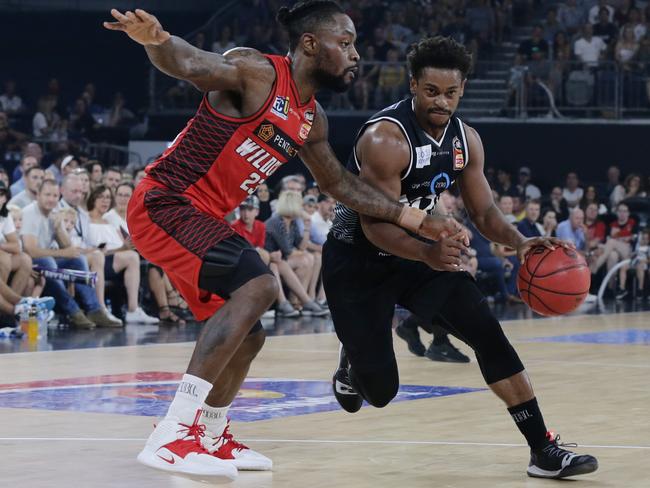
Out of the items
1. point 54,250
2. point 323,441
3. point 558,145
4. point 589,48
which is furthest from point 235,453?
point 589,48

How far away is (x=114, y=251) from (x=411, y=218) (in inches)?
295

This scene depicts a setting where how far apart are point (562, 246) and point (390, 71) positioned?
15438 millimetres

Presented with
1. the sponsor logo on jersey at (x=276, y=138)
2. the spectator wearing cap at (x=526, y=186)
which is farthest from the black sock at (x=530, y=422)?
the spectator wearing cap at (x=526, y=186)

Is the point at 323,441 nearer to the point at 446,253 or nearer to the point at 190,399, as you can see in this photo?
the point at 190,399

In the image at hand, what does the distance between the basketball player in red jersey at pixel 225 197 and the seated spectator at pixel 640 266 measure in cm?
1253

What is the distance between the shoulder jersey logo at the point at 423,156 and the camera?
5.21 m

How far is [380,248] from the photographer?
524cm

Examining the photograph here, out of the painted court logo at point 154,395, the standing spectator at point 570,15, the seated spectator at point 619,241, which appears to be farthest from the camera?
the standing spectator at point 570,15

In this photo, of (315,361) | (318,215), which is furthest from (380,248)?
(318,215)

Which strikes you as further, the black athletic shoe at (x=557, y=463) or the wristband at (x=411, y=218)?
the wristband at (x=411, y=218)

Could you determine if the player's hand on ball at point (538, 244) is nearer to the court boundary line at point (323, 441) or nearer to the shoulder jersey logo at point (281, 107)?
the court boundary line at point (323, 441)

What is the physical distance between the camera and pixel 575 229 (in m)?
17.2

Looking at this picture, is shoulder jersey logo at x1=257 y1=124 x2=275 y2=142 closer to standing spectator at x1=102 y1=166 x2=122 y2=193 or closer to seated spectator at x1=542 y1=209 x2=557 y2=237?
standing spectator at x1=102 y1=166 x2=122 y2=193

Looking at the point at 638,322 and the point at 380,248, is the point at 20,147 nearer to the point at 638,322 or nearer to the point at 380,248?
the point at 638,322
